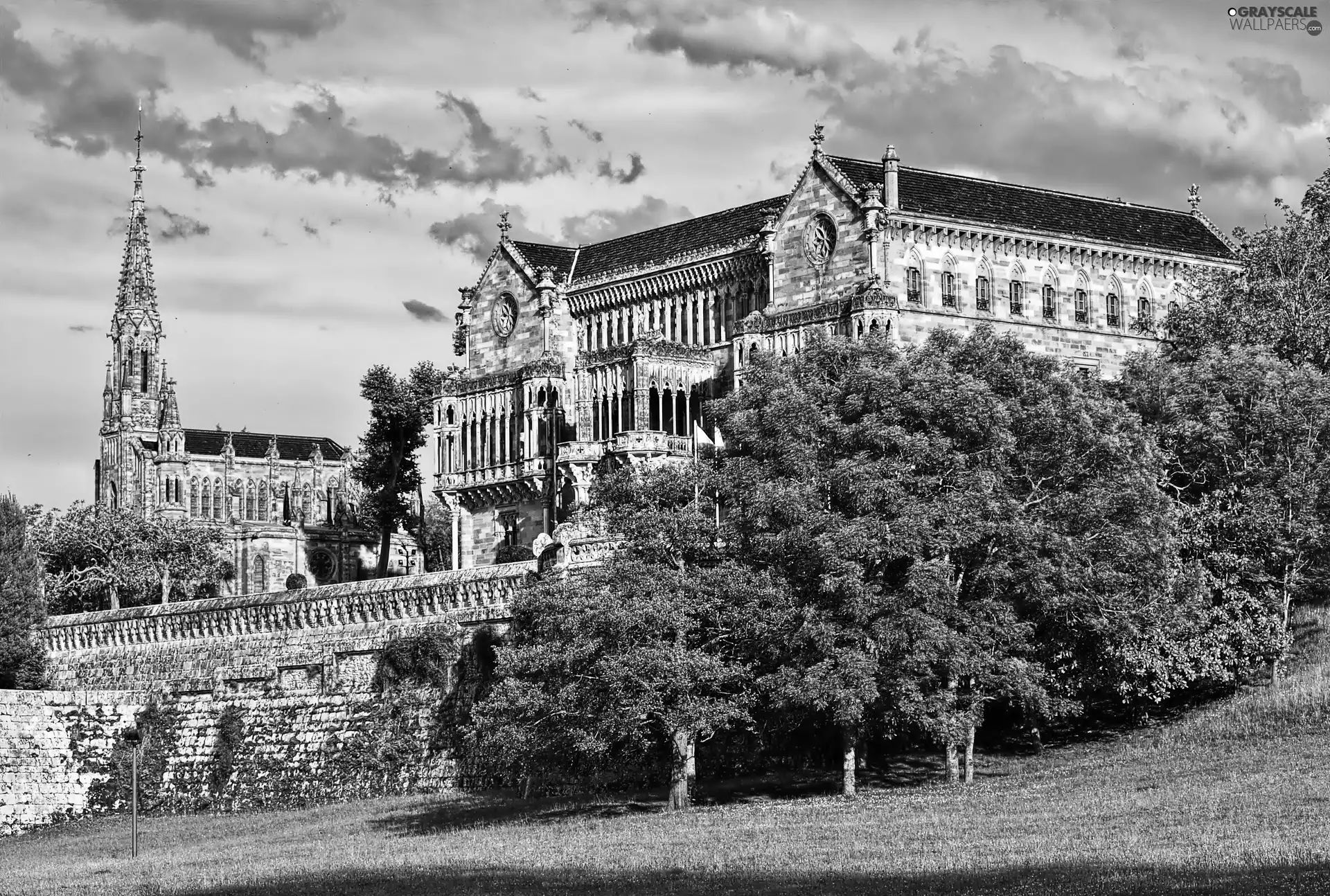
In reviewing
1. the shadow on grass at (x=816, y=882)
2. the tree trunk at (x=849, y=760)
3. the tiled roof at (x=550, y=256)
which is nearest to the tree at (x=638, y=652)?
the tree trunk at (x=849, y=760)

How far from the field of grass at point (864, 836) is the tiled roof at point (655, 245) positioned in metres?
42.2

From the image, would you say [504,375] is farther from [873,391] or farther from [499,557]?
[873,391]

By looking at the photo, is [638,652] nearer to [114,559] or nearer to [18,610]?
[18,610]

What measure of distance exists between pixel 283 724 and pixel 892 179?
3733 cm

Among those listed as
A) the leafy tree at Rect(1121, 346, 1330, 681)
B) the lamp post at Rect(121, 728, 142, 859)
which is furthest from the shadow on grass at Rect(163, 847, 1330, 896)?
the leafy tree at Rect(1121, 346, 1330, 681)

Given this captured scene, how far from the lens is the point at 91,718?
235 ft

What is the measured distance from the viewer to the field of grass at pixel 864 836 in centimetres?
4016

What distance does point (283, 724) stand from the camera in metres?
70.3

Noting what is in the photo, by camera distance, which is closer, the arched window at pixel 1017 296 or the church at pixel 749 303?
the church at pixel 749 303

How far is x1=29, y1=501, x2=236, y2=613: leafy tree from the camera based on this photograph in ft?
386

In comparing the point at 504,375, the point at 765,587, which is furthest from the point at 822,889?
the point at 504,375

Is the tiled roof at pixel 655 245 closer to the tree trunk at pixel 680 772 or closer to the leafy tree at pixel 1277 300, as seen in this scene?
the leafy tree at pixel 1277 300

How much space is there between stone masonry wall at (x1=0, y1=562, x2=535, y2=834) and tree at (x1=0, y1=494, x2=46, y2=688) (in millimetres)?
12951

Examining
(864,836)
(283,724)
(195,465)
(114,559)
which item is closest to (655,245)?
(114,559)
